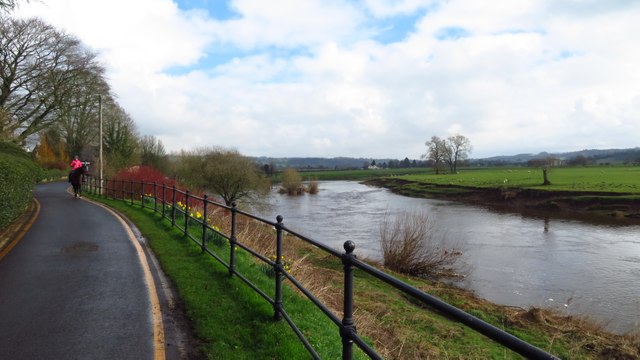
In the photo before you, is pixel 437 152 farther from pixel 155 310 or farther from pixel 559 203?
pixel 155 310

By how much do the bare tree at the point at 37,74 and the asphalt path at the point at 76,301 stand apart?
2090 centimetres

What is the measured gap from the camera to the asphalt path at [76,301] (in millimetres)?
5000

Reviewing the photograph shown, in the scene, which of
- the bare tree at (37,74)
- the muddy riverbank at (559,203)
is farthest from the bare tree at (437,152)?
the bare tree at (37,74)

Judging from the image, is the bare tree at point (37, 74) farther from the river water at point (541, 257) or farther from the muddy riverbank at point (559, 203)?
the muddy riverbank at point (559, 203)

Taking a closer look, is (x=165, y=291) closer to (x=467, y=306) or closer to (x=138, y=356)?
(x=138, y=356)

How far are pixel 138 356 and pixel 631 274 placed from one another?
19792 mm

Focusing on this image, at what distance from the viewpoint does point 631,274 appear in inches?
729

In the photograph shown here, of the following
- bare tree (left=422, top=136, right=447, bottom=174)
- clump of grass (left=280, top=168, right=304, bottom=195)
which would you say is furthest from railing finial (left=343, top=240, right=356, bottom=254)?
bare tree (left=422, top=136, right=447, bottom=174)

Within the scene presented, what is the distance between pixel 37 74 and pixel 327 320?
1225 inches

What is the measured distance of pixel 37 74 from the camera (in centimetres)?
3039

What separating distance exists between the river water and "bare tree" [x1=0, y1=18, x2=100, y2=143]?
1838 centimetres

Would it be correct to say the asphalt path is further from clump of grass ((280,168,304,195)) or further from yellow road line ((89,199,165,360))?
clump of grass ((280,168,304,195))

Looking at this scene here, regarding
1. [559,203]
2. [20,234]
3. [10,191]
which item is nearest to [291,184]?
[559,203]

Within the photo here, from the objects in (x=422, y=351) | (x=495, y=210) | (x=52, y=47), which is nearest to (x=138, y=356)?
(x=422, y=351)
